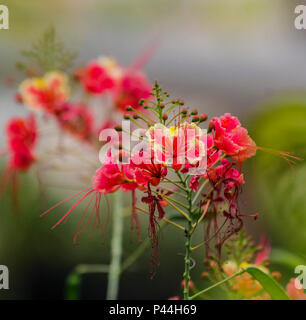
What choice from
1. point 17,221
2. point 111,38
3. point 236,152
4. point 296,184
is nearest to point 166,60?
point 111,38

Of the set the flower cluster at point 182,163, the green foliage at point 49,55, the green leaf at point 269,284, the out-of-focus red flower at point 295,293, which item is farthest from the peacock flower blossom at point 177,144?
the green foliage at point 49,55

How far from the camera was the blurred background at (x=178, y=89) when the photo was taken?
2.69 feet

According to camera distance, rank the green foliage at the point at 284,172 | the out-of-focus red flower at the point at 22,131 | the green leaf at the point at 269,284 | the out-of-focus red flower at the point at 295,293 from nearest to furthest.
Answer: the green leaf at the point at 269,284 < the out-of-focus red flower at the point at 295,293 < the green foliage at the point at 284,172 < the out-of-focus red flower at the point at 22,131

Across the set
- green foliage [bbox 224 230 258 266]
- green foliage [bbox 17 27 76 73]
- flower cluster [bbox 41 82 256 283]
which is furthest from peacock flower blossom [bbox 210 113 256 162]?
green foliage [bbox 17 27 76 73]

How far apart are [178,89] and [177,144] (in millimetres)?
1872

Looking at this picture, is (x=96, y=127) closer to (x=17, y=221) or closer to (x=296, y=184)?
(x=296, y=184)

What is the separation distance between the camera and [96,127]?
34.7 inches

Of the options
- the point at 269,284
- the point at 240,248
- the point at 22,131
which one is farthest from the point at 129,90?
the point at 269,284

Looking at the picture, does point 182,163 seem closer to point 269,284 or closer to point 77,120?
point 269,284

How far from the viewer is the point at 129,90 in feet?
2.93

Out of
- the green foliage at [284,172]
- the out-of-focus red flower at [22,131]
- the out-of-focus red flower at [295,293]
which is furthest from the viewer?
the out-of-focus red flower at [22,131]

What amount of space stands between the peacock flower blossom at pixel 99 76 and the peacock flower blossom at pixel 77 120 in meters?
0.04

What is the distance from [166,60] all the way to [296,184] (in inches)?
81.0

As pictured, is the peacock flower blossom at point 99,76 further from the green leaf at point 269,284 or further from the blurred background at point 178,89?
the green leaf at point 269,284
